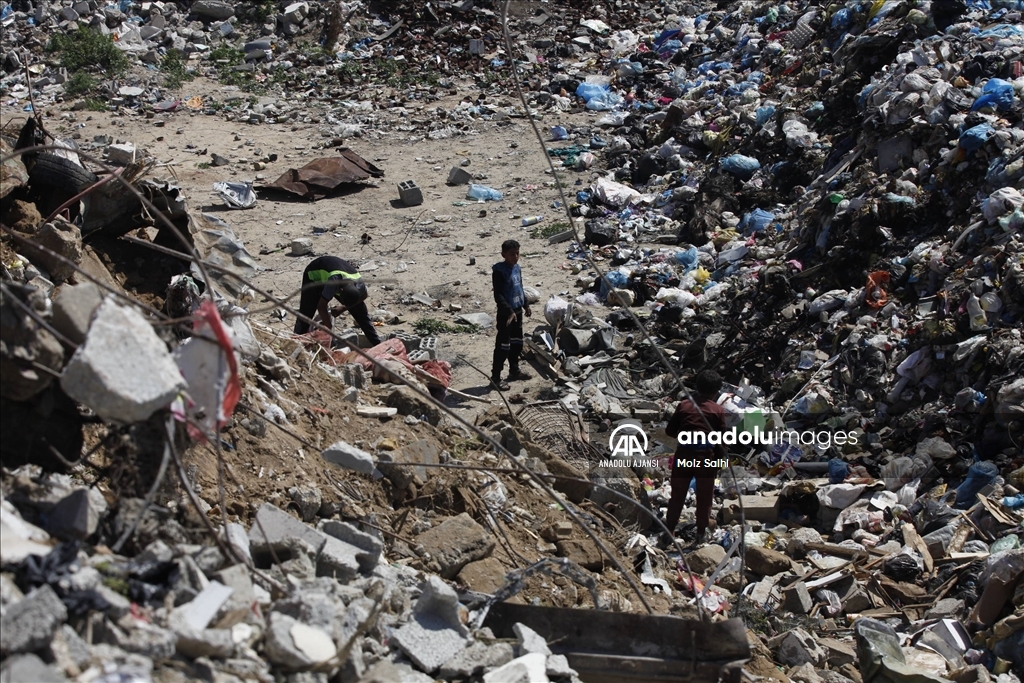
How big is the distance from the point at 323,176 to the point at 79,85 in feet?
16.0

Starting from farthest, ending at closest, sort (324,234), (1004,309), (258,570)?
(324,234) → (1004,309) → (258,570)

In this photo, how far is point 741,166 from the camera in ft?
32.8

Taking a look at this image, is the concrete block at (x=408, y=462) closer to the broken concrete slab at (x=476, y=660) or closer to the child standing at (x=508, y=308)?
the broken concrete slab at (x=476, y=660)

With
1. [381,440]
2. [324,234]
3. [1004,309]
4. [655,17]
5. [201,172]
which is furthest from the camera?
[655,17]

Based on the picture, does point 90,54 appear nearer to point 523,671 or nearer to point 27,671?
point 523,671

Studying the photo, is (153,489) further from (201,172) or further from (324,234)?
(201,172)

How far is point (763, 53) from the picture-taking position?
12.3 m

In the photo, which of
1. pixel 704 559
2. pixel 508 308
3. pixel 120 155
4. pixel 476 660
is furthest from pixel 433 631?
pixel 120 155

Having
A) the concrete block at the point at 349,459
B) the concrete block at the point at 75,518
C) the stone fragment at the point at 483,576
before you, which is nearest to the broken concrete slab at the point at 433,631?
the stone fragment at the point at 483,576

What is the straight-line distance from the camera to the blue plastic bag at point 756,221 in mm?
9086

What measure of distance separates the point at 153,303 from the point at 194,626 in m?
3.58

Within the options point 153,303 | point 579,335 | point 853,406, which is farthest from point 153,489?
point 579,335

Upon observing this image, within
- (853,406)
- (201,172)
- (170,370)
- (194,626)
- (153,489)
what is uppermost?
(170,370)

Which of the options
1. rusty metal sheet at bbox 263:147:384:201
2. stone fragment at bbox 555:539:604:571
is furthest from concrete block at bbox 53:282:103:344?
rusty metal sheet at bbox 263:147:384:201
